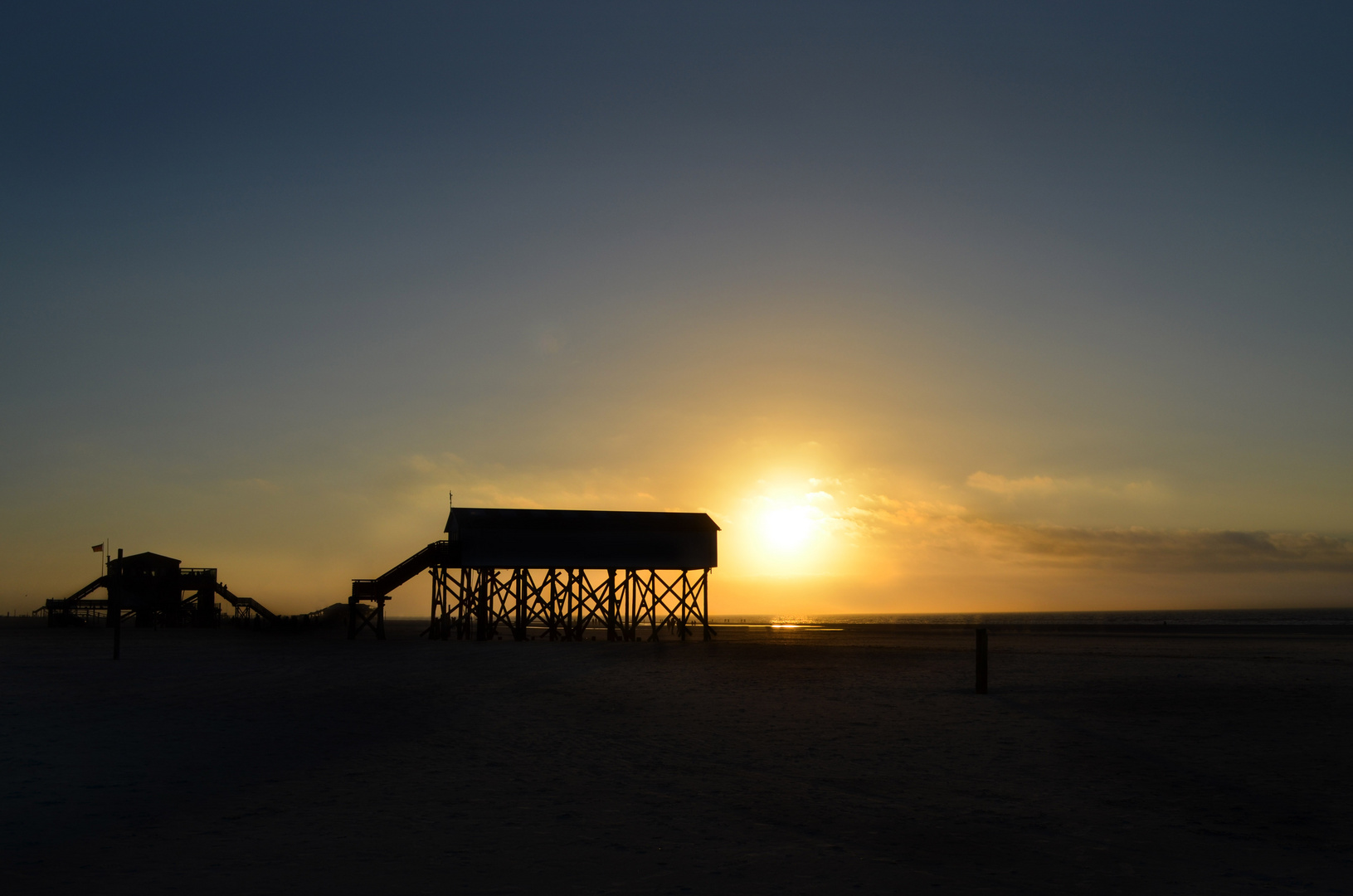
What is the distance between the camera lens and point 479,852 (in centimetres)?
877

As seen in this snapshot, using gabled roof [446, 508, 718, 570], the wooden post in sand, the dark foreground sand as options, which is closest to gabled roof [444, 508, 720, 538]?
gabled roof [446, 508, 718, 570]

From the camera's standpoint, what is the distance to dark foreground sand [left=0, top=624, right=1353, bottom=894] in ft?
27.1

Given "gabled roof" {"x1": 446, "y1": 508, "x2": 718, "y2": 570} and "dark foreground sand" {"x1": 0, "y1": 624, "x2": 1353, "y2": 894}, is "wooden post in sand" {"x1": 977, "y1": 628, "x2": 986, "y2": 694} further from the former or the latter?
"gabled roof" {"x1": 446, "y1": 508, "x2": 718, "y2": 570}

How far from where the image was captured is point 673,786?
12.0m

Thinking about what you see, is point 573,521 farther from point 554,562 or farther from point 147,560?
point 147,560

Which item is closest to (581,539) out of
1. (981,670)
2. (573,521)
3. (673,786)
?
(573,521)

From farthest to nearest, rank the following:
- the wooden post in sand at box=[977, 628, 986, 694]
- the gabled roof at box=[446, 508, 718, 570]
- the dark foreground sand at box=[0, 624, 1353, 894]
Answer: the gabled roof at box=[446, 508, 718, 570] < the wooden post in sand at box=[977, 628, 986, 694] < the dark foreground sand at box=[0, 624, 1353, 894]

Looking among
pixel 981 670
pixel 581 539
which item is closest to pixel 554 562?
pixel 581 539

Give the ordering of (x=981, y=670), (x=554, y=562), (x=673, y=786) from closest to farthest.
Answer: (x=673, y=786)
(x=981, y=670)
(x=554, y=562)

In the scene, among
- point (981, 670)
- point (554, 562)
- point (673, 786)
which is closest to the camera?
point (673, 786)

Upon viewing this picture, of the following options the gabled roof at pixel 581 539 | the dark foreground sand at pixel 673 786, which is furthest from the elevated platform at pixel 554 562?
the dark foreground sand at pixel 673 786

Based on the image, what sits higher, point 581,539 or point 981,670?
point 581,539

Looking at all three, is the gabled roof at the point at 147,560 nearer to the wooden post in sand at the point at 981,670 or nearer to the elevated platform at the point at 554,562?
the elevated platform at the point at 554,562

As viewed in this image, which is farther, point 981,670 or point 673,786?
point 981,670
